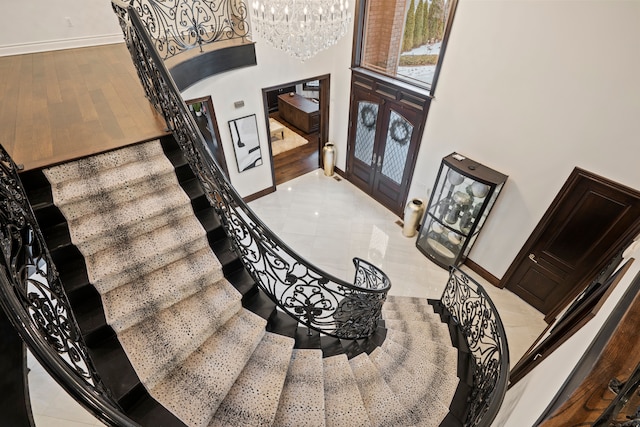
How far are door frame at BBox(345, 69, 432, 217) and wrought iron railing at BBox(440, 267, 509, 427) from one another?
2.22 metres

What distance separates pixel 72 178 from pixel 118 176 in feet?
0.94

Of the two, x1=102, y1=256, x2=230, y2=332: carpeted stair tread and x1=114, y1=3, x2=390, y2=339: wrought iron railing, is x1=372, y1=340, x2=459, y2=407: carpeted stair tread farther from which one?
x1=102, y1=256, x2=230, y2=332: carpeted stair tread

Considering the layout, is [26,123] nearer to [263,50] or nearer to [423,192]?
[263,50]

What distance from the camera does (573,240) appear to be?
3.84 metres

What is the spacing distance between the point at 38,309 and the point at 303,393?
1.63 m

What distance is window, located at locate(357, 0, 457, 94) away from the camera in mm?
4238

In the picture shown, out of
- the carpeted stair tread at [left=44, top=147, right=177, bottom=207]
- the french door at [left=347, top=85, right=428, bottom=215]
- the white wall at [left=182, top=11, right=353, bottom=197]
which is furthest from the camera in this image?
the french door at [left=347, top=85, right=428, bottom=215]

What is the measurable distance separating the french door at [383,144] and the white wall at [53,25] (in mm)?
4129

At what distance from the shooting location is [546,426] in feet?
2.45

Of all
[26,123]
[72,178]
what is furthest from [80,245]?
[26,123]

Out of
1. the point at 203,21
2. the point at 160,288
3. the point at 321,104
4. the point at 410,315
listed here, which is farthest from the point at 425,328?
the point at 203,21

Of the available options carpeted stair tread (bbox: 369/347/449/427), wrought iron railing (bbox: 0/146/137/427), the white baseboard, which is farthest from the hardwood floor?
wrought iron railing (bbox: 0/146/137/427)

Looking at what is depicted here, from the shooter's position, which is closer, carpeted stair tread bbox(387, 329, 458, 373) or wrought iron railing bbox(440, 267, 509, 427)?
wrought iron railing bbox(440, 267, 509, 427)

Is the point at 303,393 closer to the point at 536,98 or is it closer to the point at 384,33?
the point at 536,98
